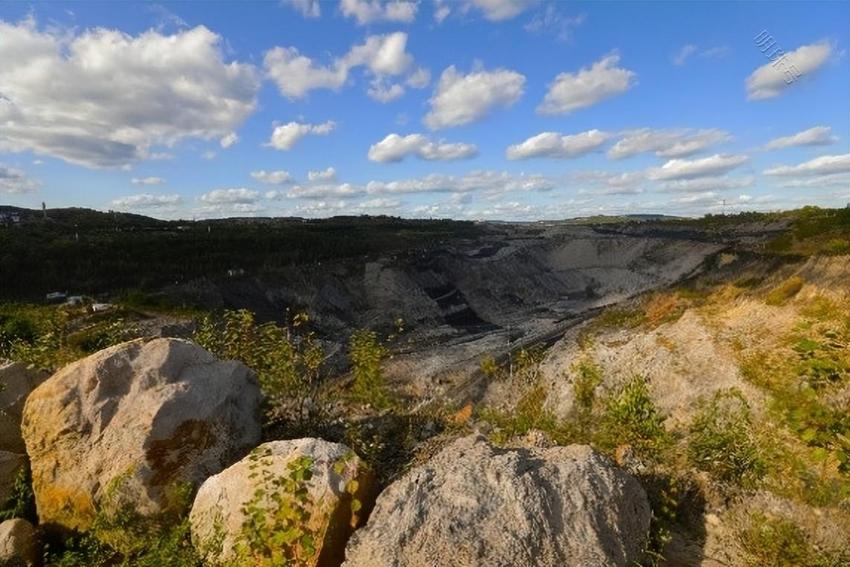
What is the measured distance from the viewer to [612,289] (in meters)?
66.2

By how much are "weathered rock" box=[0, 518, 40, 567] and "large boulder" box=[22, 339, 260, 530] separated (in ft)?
1.27

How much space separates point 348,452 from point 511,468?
57.9 inches

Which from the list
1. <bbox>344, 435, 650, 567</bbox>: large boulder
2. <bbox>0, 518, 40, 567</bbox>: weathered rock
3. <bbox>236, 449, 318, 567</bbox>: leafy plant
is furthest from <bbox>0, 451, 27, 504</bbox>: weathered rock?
<bbox>344, 435, 650, 567</bbox>: large boulder

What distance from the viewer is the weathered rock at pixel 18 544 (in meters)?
5.12

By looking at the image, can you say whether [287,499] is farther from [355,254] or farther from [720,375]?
[355,254]

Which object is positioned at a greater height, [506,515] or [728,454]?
[506,515]

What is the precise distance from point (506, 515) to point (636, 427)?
2.81 metres

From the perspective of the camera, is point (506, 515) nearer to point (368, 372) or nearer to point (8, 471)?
point (368, 372)

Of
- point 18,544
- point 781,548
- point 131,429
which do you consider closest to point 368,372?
point 131,429

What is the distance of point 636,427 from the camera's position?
21.0ft

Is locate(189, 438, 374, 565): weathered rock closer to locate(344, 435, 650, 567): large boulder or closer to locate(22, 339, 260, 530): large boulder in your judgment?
locate(344, 435, 650, 567): large boulder

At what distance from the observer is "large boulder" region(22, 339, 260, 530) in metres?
5.72

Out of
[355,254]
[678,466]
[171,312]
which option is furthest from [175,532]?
[355,254]

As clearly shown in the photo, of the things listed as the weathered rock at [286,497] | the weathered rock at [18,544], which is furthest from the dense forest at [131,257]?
→ the weathered rock at [286,497]
